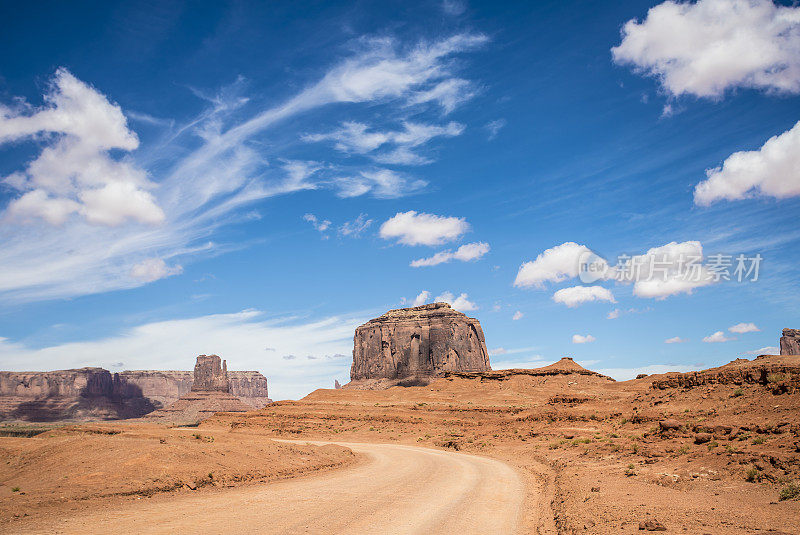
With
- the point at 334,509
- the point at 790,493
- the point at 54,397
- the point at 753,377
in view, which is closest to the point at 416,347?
the point at 753,377

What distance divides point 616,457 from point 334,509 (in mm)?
15988

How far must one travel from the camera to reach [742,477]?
47.5ft

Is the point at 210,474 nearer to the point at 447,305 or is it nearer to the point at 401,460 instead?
A: the point at 401,460

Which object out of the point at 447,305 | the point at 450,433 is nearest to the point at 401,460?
the point at 450,433

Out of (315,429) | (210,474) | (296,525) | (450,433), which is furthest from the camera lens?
(315,429)

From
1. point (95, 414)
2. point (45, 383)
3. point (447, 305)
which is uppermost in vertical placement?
point (447, 305)

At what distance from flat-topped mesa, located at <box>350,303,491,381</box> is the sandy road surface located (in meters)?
89.0

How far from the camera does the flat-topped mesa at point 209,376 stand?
7367 inches

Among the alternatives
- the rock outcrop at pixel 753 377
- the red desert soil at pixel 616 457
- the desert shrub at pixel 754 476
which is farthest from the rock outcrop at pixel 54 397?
the desert shrub at pixel 754 476

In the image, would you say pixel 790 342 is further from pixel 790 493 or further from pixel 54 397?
pixel 54 397

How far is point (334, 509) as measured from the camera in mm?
13570

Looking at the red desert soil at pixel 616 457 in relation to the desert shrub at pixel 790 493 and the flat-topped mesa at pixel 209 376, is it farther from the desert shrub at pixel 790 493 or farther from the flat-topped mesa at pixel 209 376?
the flat-topped mesa at pixel 209 376

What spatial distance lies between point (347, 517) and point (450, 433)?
3754cm

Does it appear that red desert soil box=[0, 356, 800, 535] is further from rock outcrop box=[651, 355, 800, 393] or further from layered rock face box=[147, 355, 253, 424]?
layered rock face box=[147, 355, 253, 424]
